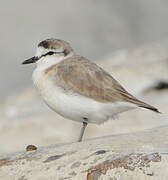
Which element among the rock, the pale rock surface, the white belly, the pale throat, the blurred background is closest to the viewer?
the rock

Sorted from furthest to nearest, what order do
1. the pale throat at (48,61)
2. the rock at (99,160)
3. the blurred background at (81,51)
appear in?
1. the blurred background at (81,51)
2. the pale throat at (48,61)
3. the rock at (99,160)

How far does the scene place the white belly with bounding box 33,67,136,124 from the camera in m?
9.61

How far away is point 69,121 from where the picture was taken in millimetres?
14789

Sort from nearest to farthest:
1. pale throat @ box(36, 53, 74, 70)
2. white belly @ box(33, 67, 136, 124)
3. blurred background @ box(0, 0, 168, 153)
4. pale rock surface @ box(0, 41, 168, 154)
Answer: white belly @ box(33, 67, 136, 124) < pale throat @ box(36, 53, 74, 70) < pale rock surface @ box(0, 41, 168, 154) < blurred background @ box(0, 0, 168, 153)

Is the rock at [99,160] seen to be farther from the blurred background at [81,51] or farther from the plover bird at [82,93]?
the blurred background at [81,51]

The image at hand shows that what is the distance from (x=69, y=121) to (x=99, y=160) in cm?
747

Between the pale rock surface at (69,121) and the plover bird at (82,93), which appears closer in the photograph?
the plover bird at (82,93)

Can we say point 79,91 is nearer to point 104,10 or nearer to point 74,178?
point 74,178

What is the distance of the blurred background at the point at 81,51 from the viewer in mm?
14586

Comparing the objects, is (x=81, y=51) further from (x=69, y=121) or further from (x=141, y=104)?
(x=141, y=104)

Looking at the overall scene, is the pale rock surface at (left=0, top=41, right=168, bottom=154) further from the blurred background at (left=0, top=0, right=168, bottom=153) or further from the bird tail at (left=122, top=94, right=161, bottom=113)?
the bird tail at (left=122, top=94, right=161, bottom=113)

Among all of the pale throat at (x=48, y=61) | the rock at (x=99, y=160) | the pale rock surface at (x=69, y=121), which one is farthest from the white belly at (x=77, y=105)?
the pale rock surface at (x=69, y=121)

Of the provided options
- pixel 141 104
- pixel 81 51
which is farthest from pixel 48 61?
pixel 81 51

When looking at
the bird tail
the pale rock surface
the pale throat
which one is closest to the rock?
→ the bird tail
